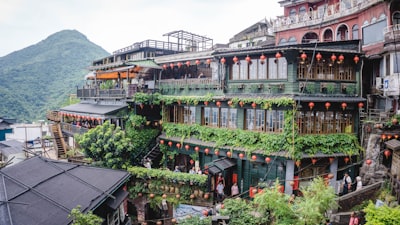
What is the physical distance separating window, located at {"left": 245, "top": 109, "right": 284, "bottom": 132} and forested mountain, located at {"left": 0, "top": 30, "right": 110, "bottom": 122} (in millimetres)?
38377

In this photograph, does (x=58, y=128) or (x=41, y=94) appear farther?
(x=41, y=94)

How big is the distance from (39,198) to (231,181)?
1405 centimetres

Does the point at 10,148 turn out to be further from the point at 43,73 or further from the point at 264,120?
the point at 43,73

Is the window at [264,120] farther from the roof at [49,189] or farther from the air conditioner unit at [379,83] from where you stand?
the roof at [49,189]

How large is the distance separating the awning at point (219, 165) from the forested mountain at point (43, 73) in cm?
3814

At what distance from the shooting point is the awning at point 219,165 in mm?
17484

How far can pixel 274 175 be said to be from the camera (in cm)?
1809

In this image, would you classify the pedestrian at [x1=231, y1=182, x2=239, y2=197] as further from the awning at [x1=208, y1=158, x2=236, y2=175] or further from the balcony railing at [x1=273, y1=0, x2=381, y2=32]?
the balcony railing at [x1=273, y1=0, x2=381, y2=32]

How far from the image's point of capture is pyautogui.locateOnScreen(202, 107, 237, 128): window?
2002 cm

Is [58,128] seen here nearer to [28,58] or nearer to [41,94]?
[41,94]

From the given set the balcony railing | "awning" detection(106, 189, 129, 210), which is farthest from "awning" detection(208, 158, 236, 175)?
the balcony railing

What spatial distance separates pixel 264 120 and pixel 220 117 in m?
3.43

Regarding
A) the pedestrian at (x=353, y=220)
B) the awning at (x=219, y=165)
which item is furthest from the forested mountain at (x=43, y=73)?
the pedestrian at (x=353, y=220)

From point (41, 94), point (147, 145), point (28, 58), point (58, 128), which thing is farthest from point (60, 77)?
point (147, 145)
